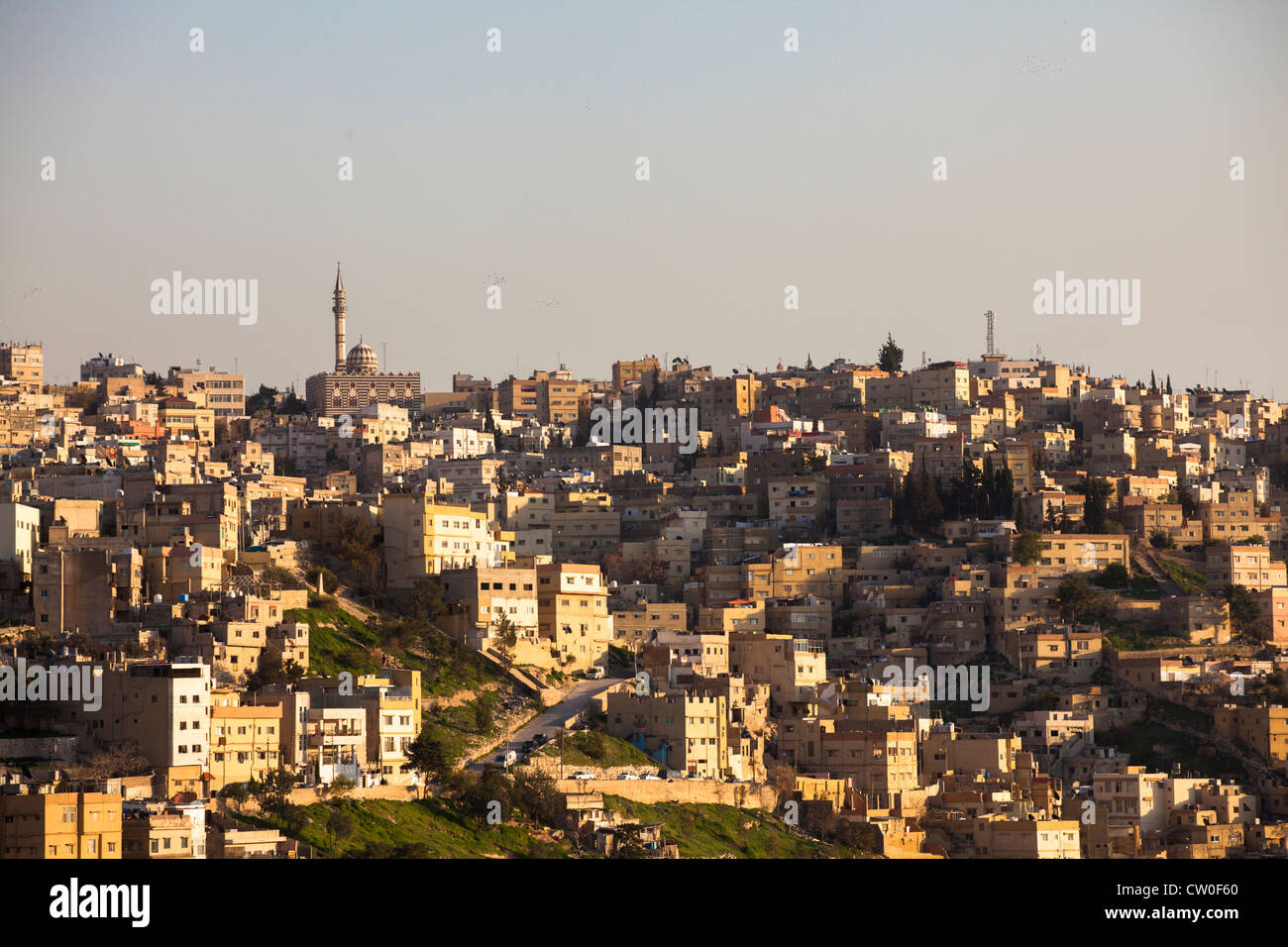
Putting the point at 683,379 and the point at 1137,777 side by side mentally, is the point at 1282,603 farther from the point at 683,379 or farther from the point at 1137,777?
the point at 683,379

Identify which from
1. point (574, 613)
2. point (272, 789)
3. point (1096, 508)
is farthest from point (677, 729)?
point (1096, 508)

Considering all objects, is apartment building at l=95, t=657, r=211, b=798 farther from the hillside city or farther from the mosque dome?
the mosque dome

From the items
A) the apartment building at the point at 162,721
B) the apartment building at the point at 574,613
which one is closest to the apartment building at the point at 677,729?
the apartment building at the point at 574,613

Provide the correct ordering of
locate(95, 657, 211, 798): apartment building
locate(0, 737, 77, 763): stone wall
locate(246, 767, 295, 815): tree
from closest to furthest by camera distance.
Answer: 1. locate(0, 737, 77, 763): stone wall
2. locate(246, 767, 295, 815): tree
3. locate(95, 657, 211, 798): apartment building

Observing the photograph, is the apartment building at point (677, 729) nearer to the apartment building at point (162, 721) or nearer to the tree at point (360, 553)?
the tree at point (360, 553)

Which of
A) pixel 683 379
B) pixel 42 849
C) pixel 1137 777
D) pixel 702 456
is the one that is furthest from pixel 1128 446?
pixel 42 849

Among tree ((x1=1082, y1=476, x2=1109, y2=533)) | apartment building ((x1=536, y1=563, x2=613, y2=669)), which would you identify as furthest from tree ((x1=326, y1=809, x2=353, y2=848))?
tree ((x1=1082, y1=476, x2=1109, y2=533))
